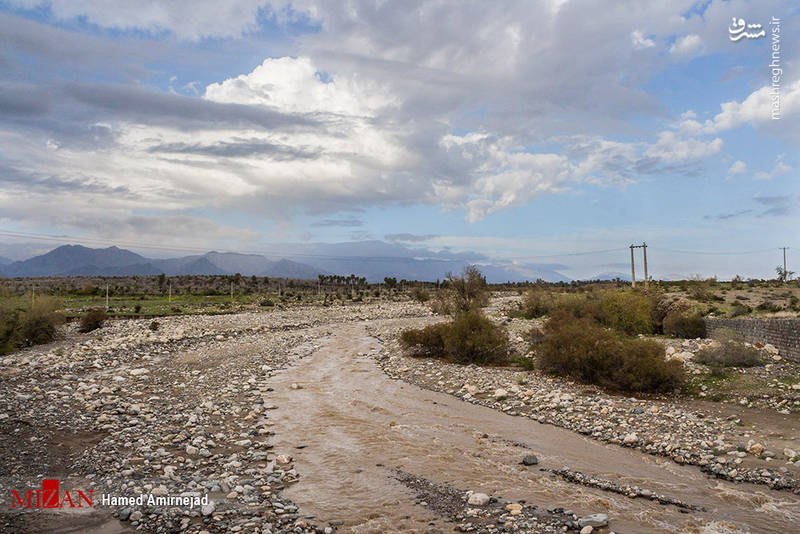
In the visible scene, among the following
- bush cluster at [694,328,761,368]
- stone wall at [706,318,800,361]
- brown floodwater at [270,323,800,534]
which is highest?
stone wall at [706,318,800,361]

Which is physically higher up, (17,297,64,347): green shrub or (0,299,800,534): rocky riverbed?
(17,297,64,347): green shrub

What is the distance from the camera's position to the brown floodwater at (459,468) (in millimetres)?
7832

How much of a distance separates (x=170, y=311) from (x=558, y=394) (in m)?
43.0

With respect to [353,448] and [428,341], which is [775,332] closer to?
[428,341]

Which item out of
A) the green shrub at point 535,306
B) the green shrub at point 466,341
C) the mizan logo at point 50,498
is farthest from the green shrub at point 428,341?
the green shrub at point 535,306

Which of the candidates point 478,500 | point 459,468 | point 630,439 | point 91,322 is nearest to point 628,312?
point 630,439

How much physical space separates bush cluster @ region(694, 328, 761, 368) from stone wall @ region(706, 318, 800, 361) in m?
1.02

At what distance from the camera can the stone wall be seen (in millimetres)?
17766

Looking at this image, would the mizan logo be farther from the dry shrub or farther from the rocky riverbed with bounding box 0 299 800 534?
the dry shrub

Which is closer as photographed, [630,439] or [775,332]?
[630,439]

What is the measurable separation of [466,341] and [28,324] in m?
24.5

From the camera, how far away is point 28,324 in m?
28.8

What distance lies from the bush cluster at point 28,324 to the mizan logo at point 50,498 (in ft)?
74.7

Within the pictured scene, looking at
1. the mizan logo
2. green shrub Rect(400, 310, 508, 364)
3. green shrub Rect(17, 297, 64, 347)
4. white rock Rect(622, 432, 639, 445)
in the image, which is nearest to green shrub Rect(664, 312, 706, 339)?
green shrub Rect(400, 310, 508, 364)
